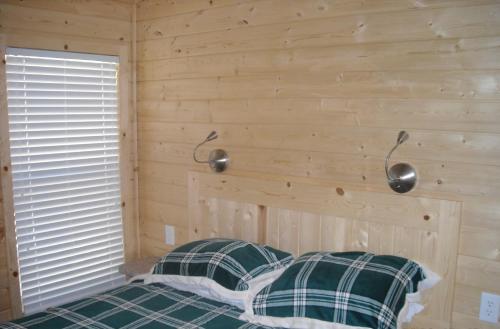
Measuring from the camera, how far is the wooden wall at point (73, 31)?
2.55 metres

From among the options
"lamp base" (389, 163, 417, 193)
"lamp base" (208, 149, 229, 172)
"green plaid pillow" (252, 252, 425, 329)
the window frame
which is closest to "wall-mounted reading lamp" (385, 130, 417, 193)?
"lamp base" (389, 163, 417, 193)

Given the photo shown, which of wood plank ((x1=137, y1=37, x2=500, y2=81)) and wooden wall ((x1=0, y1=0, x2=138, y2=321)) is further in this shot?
wooden wall ((x1=0, y1=0, x2=138, y2=321))

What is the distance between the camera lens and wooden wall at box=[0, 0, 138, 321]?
255cm

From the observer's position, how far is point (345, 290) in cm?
176

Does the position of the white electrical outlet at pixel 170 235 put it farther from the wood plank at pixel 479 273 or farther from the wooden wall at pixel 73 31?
the wood plank at pixel 479 273

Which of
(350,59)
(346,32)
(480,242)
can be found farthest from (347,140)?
(480,242)

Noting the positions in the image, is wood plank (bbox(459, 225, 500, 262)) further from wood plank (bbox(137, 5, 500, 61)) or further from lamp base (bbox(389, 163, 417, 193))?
wood plank (bbox(137, 5, 500, 61))

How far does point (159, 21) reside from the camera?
2.95 meters

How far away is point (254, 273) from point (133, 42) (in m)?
1.88

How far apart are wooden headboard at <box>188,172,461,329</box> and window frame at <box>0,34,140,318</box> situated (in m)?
0.60

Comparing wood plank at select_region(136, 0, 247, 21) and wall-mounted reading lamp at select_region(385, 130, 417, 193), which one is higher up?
wood plank at select_region(136, 0, 247, 21)

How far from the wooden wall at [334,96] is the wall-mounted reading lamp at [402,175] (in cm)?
3

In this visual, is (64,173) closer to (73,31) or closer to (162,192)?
(162,192)

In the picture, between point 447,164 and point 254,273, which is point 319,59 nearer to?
point 447,164
